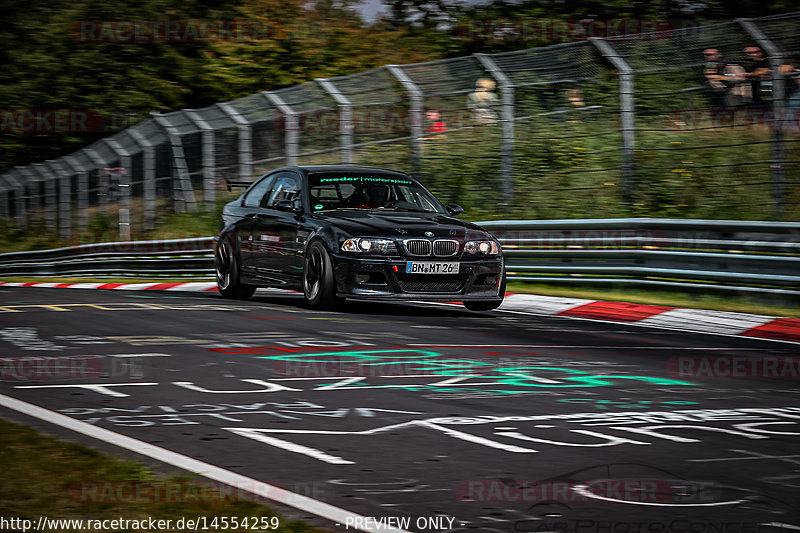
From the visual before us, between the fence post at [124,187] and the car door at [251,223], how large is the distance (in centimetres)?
1326

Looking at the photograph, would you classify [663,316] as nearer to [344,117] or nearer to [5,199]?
[344,117]

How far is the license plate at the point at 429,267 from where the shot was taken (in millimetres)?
11703

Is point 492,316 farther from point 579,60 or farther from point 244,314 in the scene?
point 579,60

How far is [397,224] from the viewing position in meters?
12.0

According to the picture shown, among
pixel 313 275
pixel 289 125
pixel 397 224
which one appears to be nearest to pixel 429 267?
pixel 397 224

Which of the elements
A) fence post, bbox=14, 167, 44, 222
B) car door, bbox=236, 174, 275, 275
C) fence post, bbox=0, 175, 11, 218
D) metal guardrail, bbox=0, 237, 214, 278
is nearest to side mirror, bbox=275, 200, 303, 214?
car door, bbox=236, 174, 275, 275

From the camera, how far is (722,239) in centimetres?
1304

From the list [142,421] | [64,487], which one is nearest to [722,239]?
[142,421]

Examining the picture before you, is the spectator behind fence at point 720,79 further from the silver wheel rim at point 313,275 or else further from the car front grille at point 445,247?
the silver wheel rim at point 313,275

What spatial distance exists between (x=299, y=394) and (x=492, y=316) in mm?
5693

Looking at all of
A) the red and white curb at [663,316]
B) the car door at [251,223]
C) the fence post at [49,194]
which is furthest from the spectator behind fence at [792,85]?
the fence post at [49,194]

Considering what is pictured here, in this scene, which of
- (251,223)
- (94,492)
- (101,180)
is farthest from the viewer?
(101,180)

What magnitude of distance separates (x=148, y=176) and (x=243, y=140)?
527cm

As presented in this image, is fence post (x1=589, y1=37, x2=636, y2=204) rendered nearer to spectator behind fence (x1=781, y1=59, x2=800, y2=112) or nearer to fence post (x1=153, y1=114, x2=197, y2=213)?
spectator behind fence (x1=781, y1=59, x2=800, y2=112)
